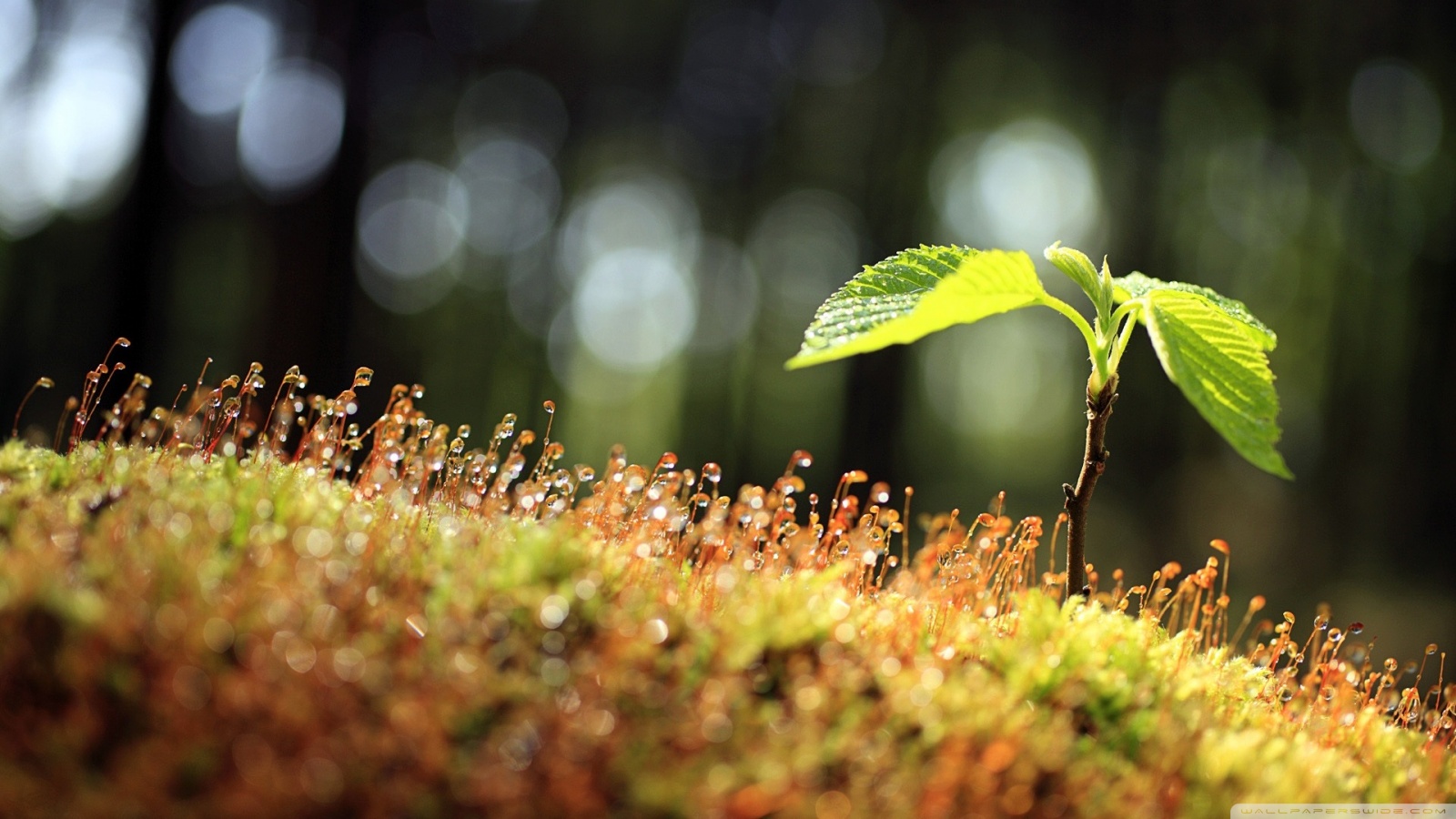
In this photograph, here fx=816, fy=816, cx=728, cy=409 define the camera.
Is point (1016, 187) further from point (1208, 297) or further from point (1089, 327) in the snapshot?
point (1089, 327)

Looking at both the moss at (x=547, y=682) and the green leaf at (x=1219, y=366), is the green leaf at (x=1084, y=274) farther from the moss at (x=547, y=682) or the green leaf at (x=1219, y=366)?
the moss at (x=547, y=682)

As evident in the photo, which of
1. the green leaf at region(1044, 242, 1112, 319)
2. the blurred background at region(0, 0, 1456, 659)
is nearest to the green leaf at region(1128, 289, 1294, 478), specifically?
the green leaf at region(1044, 242, 1112, 319)

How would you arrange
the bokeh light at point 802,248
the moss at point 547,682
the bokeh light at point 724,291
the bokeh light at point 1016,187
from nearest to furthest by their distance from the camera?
the moss at point 547,682 < the bokeh light at point 1016,187 < the bokeh light at point 802,248 < the bokeh light at point 724,291

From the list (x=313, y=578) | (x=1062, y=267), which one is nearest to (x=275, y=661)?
(x=313, y=578)

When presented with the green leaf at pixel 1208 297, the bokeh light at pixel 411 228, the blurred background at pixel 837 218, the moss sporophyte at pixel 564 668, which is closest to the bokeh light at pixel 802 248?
the blurred background at pixel 837 218

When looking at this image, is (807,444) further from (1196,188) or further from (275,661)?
(275,661)

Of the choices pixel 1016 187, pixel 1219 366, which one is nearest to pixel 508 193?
pixel 1016 187
